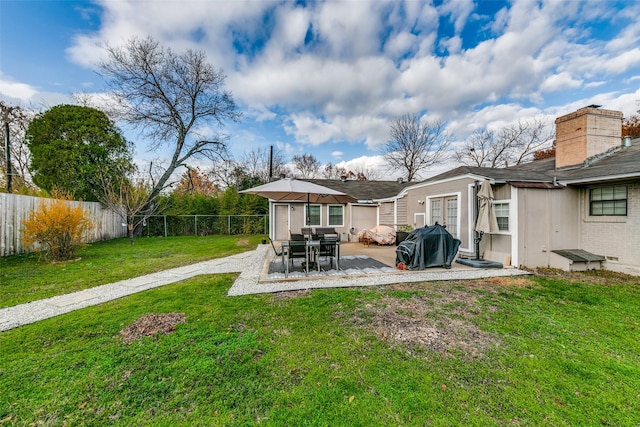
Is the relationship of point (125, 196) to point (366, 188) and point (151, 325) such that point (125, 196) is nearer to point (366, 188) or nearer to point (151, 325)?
point (151, 325)

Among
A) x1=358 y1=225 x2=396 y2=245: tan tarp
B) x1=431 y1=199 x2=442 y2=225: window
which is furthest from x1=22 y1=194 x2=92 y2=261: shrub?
x1=431 y1=199 x2=442 y2=225: window

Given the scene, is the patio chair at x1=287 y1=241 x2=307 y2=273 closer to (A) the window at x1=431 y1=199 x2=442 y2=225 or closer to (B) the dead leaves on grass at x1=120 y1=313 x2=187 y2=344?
(B) the dead leaves on grass at x1=120 y1=313 x2=187 y2=344

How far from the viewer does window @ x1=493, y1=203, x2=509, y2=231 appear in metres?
7.43

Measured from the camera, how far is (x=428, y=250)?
23.4ft

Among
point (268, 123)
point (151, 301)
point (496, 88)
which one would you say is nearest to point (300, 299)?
point (151, 301)

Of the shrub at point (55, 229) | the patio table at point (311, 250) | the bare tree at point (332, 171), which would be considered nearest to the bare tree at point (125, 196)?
the shrub at point (55, 229)

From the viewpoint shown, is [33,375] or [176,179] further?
[176,179]

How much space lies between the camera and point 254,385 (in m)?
2.35

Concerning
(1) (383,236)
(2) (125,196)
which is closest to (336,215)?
(1) (383,236)

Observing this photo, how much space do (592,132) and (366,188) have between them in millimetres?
10077

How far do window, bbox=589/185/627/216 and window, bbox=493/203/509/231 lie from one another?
8.24ft

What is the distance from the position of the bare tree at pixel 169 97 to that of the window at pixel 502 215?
17.5m

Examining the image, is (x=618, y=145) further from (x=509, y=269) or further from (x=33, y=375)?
(x=33, y=375)

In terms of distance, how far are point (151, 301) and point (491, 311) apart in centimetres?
603
